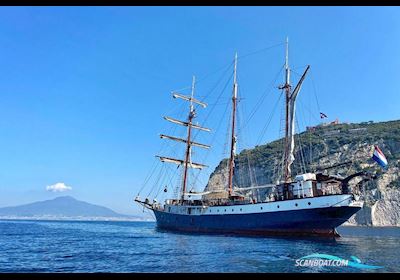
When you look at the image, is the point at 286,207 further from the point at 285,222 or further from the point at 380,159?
the point at 380,159

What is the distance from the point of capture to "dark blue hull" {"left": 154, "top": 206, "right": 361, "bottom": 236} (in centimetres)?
3259

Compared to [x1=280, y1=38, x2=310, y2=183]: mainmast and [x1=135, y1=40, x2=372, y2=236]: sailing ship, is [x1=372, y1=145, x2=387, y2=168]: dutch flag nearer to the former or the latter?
[x1=135, y1=40, x2=372, y2=236]: sailing ship

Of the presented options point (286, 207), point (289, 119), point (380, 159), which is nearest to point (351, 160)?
point (289, 119)

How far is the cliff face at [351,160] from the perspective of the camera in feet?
289

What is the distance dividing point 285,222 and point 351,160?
73.2m

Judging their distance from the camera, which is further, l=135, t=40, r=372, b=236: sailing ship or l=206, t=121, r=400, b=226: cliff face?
l=206, t=121, r=400, b=226: cliff face

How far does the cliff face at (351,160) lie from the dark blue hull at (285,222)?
3168 centimetres

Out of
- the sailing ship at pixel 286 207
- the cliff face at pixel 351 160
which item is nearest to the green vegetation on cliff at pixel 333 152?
the cliff face at pixel 351 160

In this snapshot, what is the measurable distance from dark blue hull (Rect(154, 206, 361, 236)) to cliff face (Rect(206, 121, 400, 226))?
31678 millimetres

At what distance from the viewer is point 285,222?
34188 mm

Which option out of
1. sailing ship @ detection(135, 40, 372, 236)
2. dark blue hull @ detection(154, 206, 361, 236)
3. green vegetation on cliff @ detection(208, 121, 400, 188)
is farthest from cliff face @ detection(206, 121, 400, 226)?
dark blue hull @ detection(154, 206, 361, 236)

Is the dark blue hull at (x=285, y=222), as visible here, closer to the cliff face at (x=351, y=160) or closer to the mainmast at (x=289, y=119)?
the mainmast at (x=289, y=119)
